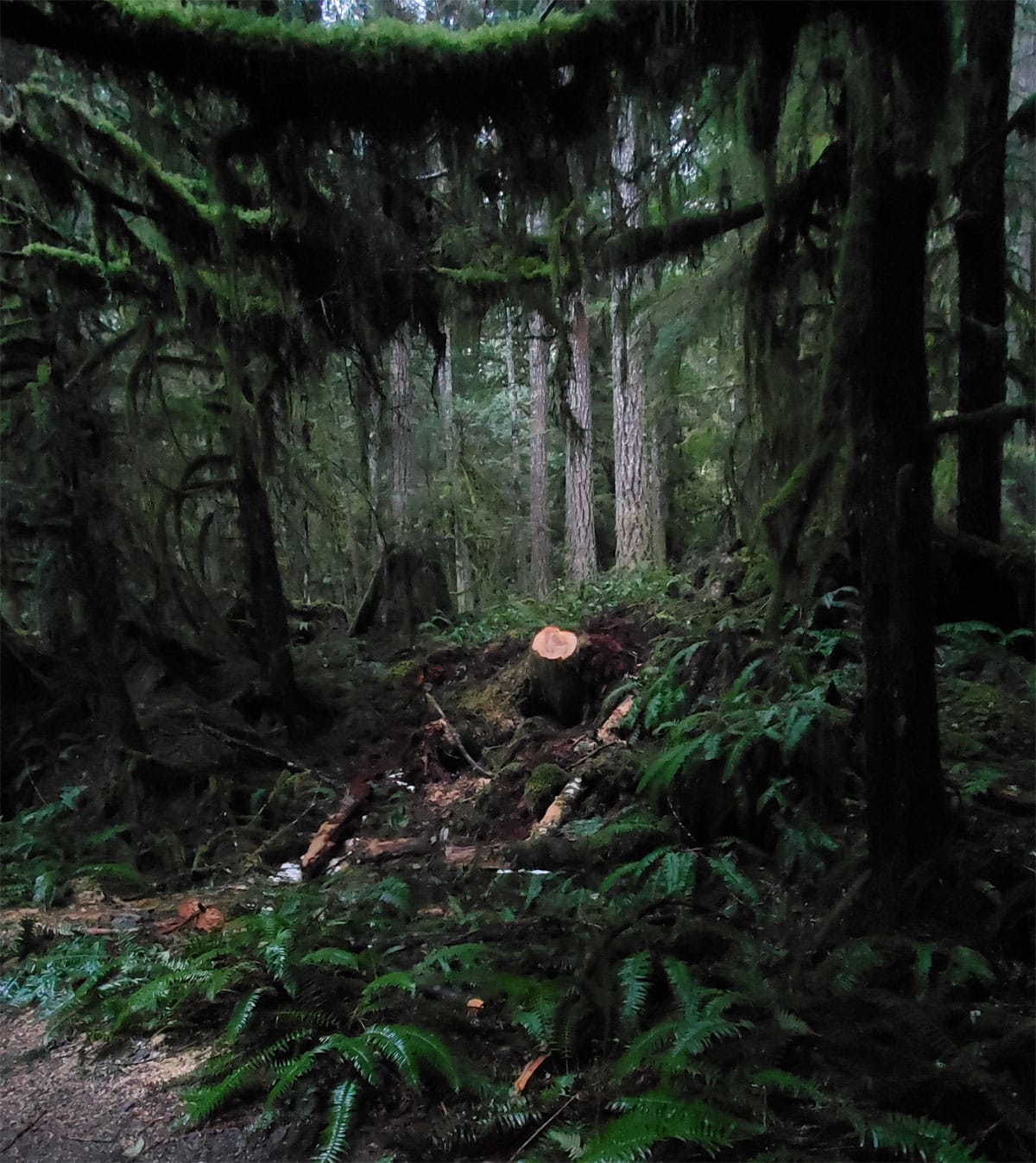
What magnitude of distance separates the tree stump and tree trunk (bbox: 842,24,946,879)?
5.14m

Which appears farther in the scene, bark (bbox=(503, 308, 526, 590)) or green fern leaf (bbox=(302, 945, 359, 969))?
bark (bbox=(503, 308, 526, 590))

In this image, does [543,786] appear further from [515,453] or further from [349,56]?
[515,453]

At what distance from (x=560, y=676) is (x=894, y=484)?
5589 mm

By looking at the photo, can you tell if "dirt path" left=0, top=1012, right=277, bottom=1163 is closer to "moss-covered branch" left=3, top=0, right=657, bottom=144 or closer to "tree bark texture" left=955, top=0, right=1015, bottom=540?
"moss-covered branch" left=3, top=0, right=657, bottom=144

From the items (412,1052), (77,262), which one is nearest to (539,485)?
(77,262)

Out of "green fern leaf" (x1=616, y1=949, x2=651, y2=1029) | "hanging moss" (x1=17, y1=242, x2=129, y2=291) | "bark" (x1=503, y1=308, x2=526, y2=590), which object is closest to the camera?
"green fern leaf" (x1=616, y1=949, x2=651, y2=1029)

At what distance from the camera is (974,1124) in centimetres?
247

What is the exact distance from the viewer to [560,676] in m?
8.73

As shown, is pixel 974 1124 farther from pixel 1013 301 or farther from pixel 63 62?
pixel 1013 301

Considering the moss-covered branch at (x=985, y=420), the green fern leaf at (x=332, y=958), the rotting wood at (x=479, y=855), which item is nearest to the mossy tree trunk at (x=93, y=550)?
the rotting wood at (x=479, y=855)

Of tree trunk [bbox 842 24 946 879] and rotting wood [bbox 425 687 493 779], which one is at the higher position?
tree trunk [bbox 842 24 946 879]

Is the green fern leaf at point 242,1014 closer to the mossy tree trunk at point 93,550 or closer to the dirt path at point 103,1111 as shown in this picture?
the dirt path at point 103,1111

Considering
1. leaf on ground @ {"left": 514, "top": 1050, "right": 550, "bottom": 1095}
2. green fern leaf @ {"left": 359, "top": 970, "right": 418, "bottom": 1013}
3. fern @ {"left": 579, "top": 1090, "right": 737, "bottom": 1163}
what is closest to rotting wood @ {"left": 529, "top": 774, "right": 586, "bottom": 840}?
green fern leaf @ {"left": 359, "top": 970, "right": 418, "bottom": 1013}

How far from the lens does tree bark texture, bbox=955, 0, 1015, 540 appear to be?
5.79m
